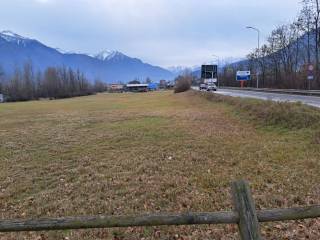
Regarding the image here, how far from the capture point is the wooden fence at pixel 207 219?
3367mm

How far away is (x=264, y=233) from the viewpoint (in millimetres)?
5883

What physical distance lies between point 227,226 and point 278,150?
20.5 feet

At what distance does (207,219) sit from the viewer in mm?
3414

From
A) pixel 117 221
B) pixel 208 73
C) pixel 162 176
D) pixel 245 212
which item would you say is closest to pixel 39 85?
pixel 208 73

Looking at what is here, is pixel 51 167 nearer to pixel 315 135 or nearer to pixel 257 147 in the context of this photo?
pixel 257 147

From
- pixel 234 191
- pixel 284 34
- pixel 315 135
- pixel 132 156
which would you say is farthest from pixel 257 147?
pixel 284 34

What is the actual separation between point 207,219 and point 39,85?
14348cm


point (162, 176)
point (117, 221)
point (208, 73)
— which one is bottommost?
point (162, 176)

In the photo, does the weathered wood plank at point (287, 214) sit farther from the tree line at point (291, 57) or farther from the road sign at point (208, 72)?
the road sign at point (208, 72)

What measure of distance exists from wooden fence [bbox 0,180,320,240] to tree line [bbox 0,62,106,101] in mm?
124570

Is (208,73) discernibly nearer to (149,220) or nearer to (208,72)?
(208,72)

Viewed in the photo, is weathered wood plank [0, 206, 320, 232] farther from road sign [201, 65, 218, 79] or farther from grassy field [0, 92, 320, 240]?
road sign [201, 65, 218, 79]

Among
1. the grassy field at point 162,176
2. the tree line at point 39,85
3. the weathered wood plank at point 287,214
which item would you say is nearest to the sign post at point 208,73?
the grassy field at point 162,176

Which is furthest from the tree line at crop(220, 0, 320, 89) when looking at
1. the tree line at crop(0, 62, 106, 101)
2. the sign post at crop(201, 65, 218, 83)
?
the tree line at crop(0, 62, 106, 101)
